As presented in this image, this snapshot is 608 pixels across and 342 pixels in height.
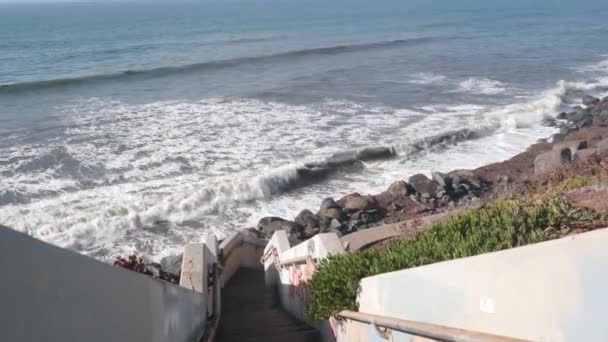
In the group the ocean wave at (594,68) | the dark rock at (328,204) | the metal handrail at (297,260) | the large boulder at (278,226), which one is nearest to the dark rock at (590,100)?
the ocean wave at (594,68)

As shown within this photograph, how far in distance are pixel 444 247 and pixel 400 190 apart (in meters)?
13.7

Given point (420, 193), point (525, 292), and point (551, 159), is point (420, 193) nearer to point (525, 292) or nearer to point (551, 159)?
point (551, 159)

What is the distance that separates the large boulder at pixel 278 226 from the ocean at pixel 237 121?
1.07 metres

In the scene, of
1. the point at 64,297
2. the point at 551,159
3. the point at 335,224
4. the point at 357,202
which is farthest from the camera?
the point at 551,159

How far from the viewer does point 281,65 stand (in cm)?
4884

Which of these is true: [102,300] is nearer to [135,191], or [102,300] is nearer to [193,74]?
[135,191]

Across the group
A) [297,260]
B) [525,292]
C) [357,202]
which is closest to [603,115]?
[357,202]

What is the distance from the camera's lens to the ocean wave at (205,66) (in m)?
41.3

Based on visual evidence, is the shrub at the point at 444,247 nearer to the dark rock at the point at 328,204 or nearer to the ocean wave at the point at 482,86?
the dark rock at the point at 328,204

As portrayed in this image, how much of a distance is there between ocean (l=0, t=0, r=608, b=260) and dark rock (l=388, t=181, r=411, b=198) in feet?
6.57

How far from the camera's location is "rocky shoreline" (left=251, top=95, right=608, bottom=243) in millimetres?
17625

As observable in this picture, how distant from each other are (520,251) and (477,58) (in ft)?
159

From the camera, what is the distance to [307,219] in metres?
18.1

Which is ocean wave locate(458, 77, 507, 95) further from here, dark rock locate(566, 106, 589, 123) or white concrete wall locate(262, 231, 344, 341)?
white concrete wall locate(262, 231, 344, 341)
